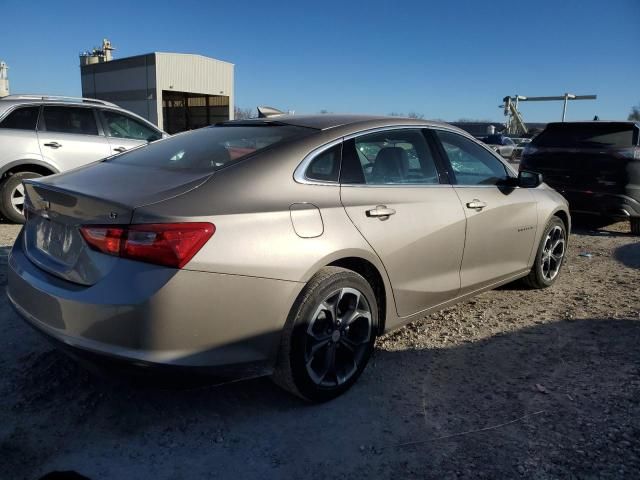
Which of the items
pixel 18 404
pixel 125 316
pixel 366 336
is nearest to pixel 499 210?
pixel 366 336

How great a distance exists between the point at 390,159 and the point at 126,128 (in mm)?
5607

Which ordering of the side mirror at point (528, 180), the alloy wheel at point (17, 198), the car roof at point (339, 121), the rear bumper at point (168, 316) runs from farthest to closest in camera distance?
the alloy wheel at point (17, 198)
the side mirror at point (528, 180)
the car roof at point (339, 121)
the rear bumper at point (168, 316)

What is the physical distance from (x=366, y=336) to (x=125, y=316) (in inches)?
54.3

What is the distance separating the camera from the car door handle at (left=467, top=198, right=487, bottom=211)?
3.61m

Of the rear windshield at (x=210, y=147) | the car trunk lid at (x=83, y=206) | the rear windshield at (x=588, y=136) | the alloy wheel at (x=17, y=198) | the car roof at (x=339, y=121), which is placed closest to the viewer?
the car trunk lid at (x=83, y=206)

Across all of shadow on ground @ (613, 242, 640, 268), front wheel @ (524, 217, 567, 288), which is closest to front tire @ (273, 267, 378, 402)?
front wheel @ (524, 217, 567, 288)

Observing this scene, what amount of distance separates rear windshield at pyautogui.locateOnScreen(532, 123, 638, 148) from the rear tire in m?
7.54

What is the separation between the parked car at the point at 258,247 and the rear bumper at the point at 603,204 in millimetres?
4461

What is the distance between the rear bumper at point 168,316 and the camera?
2.12m

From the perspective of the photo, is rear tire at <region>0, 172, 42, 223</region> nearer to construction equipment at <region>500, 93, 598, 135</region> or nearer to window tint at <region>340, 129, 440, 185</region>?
window tint at <region>340, 129, 440, 185</region>

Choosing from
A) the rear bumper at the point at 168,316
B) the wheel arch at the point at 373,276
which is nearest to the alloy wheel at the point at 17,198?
the rear bumper at the point at 168,316

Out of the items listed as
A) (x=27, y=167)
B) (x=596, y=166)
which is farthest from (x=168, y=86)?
(x=596, y=166)

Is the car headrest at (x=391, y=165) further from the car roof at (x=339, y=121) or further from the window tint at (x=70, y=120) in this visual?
the window tint at (x=70, y=120)

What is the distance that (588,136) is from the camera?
757cm
